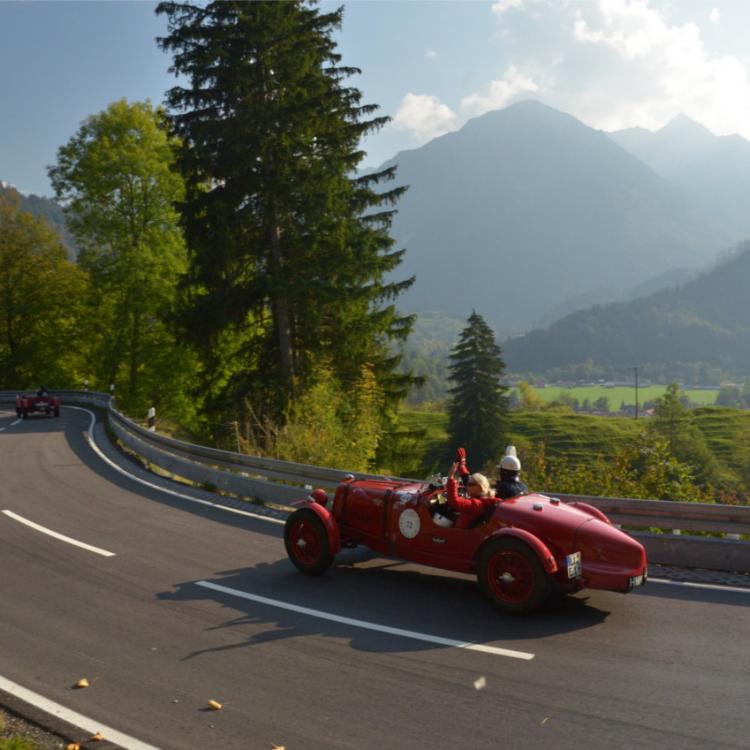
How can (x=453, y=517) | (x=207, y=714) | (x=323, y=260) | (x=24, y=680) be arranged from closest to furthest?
1. (x=207, y=714)
2. (x=24, y=680)
3. (x=453, y=517)
4. (x=323, y=260)

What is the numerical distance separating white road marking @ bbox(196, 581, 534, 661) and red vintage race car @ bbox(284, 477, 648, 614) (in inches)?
30.6

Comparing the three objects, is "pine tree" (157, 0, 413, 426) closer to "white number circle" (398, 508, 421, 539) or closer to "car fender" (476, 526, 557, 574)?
"white number circle" (398, 508, 421, 539)

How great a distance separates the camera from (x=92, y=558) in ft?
31.2

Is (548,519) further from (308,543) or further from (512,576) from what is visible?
(308,543)

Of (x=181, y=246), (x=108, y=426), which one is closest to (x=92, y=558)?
(x=108, y=426)

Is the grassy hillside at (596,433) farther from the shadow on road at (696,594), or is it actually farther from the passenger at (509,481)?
the passenger at (509,481)

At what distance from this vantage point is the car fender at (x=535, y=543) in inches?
268

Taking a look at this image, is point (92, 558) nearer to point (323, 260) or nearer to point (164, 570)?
point (164, 570)

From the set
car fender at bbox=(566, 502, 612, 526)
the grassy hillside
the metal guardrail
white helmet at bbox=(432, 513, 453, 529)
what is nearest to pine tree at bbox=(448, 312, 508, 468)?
the grassy hillside

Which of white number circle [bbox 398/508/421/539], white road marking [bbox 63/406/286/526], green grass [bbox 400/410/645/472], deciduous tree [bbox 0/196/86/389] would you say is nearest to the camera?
white number circle [bbox 398/508/421/539]

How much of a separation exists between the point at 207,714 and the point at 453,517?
3.31 m

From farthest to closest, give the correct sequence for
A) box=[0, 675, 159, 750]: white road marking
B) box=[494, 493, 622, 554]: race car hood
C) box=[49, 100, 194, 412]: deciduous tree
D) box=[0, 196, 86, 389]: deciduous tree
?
1. box=[0, 196, 86, 389]: deciduous tree
2. box=[49, 100, 194, 412]: deciduous tree
3. box=[494, 493, 622, 554]: race car hood
4. box=[0, 675, 159, 750]: white road marking

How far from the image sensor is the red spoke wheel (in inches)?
269

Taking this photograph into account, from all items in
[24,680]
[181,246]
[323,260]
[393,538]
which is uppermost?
[181,246]
